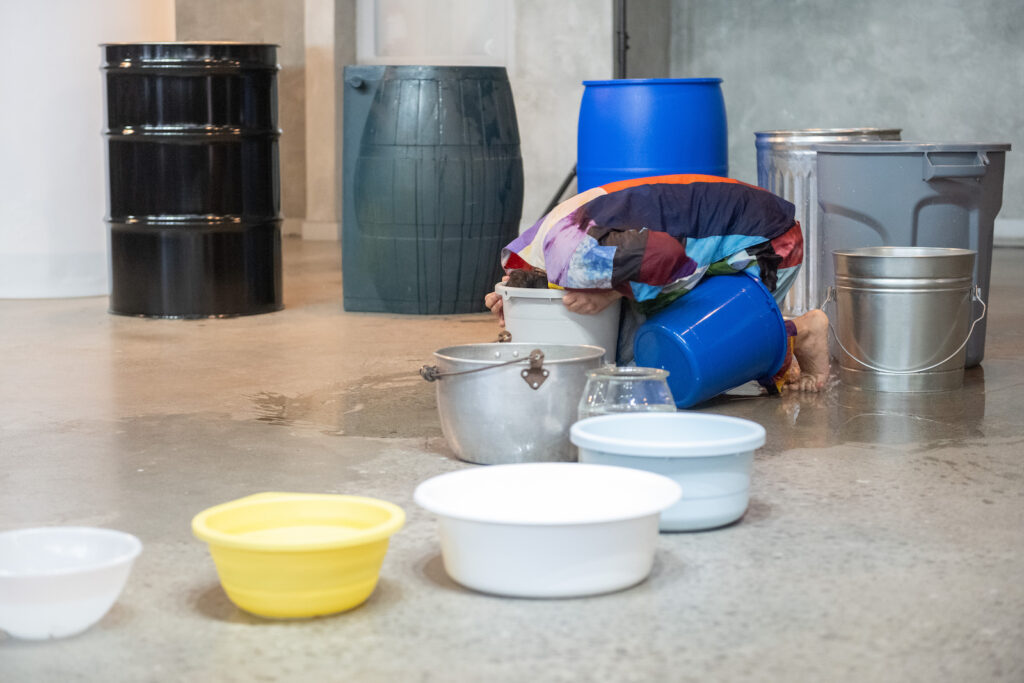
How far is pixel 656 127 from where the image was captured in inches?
188

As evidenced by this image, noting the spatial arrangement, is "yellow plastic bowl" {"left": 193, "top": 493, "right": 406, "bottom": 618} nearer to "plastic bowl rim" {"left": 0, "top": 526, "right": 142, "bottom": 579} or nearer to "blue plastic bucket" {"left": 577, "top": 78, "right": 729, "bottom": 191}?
"plastic bowl rim" {"left": 0, "top": 526, "right": 142, "bottom": 579}

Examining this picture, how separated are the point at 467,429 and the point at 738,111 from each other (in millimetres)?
6583

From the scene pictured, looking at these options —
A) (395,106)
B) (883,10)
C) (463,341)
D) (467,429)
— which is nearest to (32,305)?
(395,106)

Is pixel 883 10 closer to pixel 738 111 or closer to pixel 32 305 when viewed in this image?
pixel 738 111

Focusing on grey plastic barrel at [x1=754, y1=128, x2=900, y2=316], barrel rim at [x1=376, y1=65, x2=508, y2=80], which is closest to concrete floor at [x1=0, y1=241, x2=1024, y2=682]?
grey plastic barrel at [x1=754, y1=128, x2=900, y2=316]

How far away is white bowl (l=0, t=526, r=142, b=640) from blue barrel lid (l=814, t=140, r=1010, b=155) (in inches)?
113

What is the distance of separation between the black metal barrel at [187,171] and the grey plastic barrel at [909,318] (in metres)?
2.65

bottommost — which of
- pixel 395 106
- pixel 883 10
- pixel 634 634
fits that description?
pixel 634 634

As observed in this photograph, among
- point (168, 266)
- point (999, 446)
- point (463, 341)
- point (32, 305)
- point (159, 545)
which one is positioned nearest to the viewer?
point (159, 545)

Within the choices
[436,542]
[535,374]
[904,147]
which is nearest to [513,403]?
[535,374]

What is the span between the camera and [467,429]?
115 inches

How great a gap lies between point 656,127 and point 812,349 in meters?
1.24

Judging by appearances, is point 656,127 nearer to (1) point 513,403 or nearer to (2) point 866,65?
(1) point 513,403

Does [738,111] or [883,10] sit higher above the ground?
[883,10]
